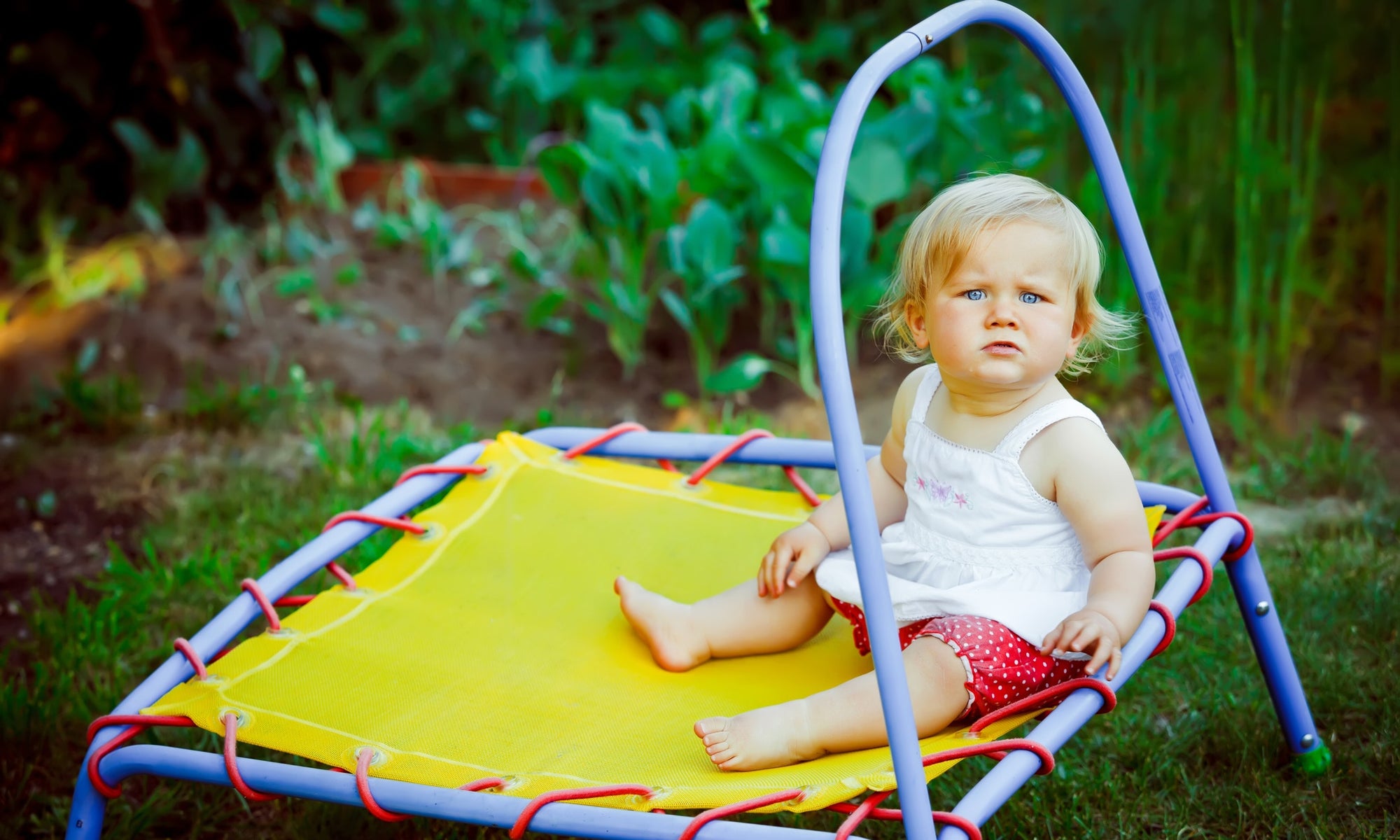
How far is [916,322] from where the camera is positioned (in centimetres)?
149

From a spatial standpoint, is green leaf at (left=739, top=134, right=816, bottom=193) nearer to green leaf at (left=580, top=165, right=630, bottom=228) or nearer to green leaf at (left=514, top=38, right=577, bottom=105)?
green leaf at (left=580, top=165, right=630, bottom=228)

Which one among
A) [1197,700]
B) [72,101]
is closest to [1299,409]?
[1197,700]

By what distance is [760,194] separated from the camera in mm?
2834

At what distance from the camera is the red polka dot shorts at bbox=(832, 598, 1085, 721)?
1365mm

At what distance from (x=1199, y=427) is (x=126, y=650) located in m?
1.65

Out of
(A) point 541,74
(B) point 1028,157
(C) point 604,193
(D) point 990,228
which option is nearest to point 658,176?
(C) point 604,193

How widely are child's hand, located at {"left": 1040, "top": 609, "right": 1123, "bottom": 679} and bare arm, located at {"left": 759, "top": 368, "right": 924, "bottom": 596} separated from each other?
340 mm

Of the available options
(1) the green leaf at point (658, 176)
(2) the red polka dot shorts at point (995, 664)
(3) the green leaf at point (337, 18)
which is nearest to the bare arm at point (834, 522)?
(2) the red polka dot shorts at point (995, 664)

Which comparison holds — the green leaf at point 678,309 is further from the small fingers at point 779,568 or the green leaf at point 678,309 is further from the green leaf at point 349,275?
the small fingers at point 779,568

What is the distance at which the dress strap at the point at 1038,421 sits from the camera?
1.44 m

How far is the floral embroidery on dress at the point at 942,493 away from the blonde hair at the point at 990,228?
21 cm

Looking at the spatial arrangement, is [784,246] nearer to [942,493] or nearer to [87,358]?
[942,493]

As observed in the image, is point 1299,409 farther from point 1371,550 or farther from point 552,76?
point 552,76

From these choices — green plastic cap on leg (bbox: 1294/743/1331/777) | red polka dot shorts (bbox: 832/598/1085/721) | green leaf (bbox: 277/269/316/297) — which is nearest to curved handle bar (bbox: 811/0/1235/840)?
red polka dot shorts (bbox: 832/598/1085/721)
